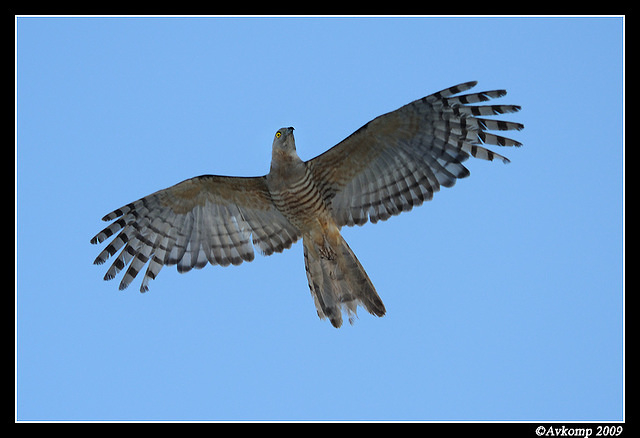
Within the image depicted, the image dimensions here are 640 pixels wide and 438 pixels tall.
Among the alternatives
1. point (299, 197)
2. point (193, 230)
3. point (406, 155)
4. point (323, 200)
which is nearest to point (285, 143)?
point (299, 197)

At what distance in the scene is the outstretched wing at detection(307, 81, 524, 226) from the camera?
10.2m

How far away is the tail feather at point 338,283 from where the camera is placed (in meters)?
10.6

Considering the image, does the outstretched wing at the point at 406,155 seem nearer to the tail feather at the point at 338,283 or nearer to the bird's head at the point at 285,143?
the bird's head at the point at 285,143

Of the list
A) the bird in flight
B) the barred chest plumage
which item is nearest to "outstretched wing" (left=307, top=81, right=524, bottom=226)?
the bird in flight

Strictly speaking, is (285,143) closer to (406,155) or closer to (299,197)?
(299,197)

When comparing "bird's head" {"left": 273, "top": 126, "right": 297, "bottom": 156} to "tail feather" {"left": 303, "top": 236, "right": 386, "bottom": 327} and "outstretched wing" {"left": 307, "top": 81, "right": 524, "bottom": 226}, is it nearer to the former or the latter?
"outstretched wing" {"left": 307, "top": 81, "right": 524, "bottom": 226}

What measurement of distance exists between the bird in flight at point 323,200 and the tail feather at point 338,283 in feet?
0.04

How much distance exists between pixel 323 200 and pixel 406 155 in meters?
1.28

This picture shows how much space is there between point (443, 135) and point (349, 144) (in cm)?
123

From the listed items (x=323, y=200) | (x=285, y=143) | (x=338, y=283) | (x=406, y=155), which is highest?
(x=285, y=143)

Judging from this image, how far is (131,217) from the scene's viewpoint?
11367 millimetres

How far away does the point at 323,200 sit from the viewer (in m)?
11.0
